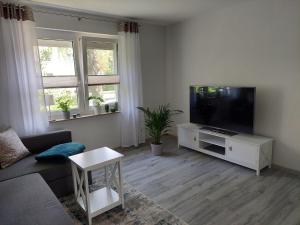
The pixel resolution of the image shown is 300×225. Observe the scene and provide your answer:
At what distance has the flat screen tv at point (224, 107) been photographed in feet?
9.88

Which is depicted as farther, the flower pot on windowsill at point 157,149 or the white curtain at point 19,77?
the flower pot on windowsill at point 157,149

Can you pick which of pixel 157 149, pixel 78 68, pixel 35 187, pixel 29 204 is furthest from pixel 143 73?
pixel 29 204

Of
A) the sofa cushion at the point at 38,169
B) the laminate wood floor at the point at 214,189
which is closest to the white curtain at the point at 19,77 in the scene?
the sofa cushion at the point at 38,169

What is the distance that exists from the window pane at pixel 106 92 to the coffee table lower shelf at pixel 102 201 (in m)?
1.90

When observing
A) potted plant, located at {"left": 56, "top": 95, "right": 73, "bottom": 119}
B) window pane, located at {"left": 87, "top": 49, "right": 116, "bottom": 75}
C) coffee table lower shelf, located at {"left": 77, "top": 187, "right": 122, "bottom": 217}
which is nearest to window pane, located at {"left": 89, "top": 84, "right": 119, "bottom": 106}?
window pane, located at {"left": 87, "top": 49, "right": 116, "bottom": 75}

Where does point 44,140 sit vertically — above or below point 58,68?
below

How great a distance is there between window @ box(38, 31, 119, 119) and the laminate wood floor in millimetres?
1308

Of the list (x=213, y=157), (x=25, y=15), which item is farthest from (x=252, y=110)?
(x=25, y=15)

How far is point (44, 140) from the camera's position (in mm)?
2809

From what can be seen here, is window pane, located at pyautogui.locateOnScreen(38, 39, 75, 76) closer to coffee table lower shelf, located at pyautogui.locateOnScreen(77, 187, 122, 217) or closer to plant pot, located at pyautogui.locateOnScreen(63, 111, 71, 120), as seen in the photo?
plant pot, located at pyautogui.locateOnScreen(63, 111, 71, 120)

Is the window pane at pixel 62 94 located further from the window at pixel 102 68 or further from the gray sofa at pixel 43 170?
the gray sofa at pixel 43 170

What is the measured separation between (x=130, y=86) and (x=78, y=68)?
96 centimetres

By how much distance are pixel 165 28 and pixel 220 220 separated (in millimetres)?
3764

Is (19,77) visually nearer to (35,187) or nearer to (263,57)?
(35,187)
